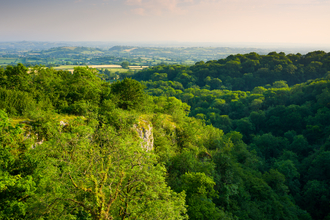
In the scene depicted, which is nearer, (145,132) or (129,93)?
(145,132)

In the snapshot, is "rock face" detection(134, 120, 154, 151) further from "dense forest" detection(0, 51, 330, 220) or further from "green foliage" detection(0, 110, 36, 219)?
"green foliage" detection(0, 110, 36, 219)

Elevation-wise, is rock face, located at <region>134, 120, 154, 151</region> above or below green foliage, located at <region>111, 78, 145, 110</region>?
below

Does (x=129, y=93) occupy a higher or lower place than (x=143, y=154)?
higher

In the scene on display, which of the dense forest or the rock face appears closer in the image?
the dense forest

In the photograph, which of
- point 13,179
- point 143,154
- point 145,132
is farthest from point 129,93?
point 13,179

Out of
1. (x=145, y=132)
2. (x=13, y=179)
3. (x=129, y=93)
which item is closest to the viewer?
(x=13, y=179)

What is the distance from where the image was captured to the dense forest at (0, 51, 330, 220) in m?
10.4

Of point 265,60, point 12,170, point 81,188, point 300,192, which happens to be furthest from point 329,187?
point 265,60

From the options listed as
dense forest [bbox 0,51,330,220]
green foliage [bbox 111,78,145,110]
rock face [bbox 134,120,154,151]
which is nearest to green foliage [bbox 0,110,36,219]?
dense forest [bbox 0,51,330,220]

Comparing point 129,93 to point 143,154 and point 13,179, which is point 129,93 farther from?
point 13,179

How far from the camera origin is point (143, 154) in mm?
12266

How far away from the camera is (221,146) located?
33.4m

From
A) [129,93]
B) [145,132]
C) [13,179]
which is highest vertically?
[129,93]

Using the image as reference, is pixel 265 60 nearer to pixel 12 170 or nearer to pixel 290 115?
pixel 290 115
